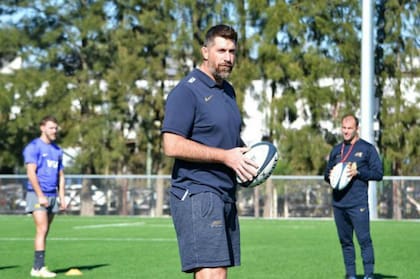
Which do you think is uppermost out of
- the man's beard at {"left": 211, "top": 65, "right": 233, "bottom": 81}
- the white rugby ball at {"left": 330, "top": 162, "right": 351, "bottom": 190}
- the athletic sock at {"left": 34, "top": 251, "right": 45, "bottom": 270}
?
the man's beard at {"left": 211, "top": 65, "right": 233, "bottom": 81}

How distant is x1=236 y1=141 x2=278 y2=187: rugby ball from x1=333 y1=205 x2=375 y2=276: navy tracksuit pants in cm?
545

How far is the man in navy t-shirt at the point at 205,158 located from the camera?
20.4 ft

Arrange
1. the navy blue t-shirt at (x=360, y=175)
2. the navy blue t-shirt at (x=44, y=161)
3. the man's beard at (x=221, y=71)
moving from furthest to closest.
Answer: the navy blue t-shirt at (x=44, y=161) < the navy blue t-shirt at (x=360, y=175) < the man's beard at (x=221, y=71)

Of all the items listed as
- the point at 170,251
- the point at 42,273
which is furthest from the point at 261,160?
the point at 170,251

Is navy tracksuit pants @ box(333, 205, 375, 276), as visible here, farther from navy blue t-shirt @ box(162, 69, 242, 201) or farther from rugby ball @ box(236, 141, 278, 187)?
navy blue t-shirt @ box(162, 69, 242, 201)

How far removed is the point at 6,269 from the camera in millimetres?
13656

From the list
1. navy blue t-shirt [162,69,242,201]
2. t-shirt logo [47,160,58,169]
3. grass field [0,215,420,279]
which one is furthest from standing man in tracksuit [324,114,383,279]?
navy blue t-shirt [162,69,242,201]

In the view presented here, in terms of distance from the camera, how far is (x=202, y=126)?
6332 millimetres

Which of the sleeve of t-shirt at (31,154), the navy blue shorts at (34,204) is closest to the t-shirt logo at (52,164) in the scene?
the sleeve of t-shirt at (31,154)

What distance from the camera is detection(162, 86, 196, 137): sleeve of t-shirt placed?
20.4 feet

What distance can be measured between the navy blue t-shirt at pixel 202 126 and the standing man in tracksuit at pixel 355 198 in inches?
222

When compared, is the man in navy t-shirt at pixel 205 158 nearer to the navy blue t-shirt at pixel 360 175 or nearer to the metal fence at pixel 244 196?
the navy blue t-shirt at pixel 360 175

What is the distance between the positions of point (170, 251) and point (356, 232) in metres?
5.63

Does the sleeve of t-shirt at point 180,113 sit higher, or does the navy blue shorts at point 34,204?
the sleeve of t-shirt at point 180,113
